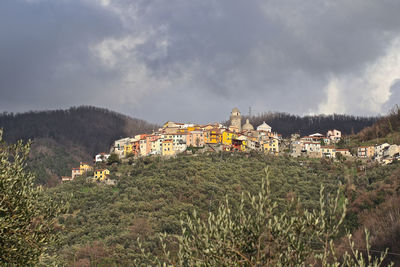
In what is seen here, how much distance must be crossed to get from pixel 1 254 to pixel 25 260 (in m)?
0.89

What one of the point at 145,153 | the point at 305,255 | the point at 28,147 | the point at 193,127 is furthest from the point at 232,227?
the point at 193,127

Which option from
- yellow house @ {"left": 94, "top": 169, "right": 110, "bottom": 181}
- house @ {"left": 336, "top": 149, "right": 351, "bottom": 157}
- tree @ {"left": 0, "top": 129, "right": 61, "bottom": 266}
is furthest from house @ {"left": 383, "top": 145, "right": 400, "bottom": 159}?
tree @ {"left": 0, "top": 129, "right": 61, "bottom": 266}

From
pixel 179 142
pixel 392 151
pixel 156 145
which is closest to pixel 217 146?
pixel 179 142

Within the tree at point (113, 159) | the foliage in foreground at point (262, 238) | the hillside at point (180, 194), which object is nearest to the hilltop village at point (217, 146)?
the tree at point (113, 159)

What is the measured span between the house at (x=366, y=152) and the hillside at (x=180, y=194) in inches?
241

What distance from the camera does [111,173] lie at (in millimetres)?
85188

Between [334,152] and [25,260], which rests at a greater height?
[334,152]

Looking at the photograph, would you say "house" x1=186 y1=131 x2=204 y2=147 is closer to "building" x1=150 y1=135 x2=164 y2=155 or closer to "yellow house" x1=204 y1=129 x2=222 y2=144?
"yellow house" x1=204 y1=129 x2=222 y2=144

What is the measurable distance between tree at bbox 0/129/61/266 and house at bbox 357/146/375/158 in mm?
83962

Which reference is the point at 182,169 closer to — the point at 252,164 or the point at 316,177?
the point at 252,164

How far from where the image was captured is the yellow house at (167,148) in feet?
302

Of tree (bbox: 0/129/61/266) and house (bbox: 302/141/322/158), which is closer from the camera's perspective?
tree (bbox: 0/129/61/266)

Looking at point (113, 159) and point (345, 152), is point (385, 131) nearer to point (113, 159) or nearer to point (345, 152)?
point (345, 152)

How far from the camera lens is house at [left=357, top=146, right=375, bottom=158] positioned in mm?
89787
